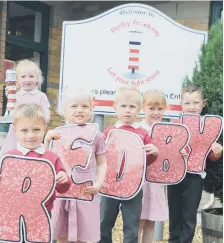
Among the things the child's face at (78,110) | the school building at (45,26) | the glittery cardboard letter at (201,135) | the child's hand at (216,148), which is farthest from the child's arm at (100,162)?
the school building at (45,26)

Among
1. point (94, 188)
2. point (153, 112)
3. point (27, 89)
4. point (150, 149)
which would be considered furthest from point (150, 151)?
point (27, 89)

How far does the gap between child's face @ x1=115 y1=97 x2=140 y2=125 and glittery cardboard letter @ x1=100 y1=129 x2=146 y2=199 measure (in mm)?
116

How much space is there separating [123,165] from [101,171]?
32cm

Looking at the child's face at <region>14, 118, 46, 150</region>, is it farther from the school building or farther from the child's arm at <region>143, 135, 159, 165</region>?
the school building

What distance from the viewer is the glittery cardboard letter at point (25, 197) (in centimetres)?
286

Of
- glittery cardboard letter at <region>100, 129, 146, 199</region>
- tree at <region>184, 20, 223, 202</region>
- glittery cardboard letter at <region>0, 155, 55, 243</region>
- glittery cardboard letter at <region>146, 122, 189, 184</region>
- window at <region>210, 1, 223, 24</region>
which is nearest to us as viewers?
glittery cardboard letter at <region>0, 155, 55, 243</region>

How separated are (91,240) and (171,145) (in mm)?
1026

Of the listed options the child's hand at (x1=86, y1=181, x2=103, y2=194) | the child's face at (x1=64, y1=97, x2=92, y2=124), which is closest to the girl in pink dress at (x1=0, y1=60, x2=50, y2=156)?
the child's face at (x1=64, y1=97, x2=92, y2=124)

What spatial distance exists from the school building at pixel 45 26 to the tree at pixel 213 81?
300 centimetres

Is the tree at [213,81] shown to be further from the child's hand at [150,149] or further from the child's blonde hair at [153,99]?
the child's hand at [150,149]

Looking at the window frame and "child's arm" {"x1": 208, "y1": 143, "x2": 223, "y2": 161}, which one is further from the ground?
the window frame

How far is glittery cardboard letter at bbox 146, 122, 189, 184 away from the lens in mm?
3883

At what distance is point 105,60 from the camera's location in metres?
5.10

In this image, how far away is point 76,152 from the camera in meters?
3.37
